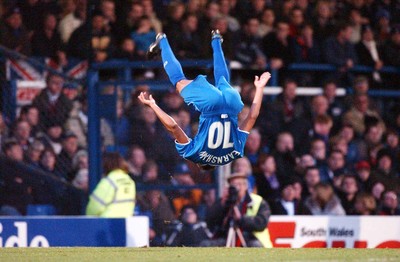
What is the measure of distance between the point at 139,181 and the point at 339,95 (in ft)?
15.4

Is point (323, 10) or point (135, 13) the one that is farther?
point (323, 10)

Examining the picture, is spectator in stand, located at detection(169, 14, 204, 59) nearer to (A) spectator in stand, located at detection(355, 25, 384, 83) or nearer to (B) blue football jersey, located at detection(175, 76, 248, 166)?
(A) spectator in stand, located at detection(355, 25, 384, 83)

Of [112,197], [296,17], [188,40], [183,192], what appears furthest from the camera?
[296,17]

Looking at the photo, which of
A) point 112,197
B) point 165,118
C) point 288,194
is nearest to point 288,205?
point 288,194

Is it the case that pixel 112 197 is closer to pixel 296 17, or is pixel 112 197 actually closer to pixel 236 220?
pixel 236 220

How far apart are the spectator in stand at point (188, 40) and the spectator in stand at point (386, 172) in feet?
10.9

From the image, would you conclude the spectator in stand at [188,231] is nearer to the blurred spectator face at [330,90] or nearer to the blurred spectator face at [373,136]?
the blurred spectator face at [330,90]

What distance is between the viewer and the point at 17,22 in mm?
17016

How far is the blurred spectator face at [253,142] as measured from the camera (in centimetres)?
1752

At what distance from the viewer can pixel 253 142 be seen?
1753 cm

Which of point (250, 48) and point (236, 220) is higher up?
point (250, 48)

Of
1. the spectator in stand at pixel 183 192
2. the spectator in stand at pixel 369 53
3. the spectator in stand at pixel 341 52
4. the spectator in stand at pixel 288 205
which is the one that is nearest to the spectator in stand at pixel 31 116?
the spectator in stand at pixel 183 192

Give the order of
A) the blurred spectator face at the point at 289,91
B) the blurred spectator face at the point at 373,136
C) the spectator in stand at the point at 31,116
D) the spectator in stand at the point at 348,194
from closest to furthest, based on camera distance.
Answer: the spectator in stand at the point at 31,116 → the spectator in stand at the point at 348,194 → the blurred spectator face at the point at 289,91 → the blurred spectator face at the point at 373,136

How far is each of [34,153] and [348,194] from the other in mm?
4669
